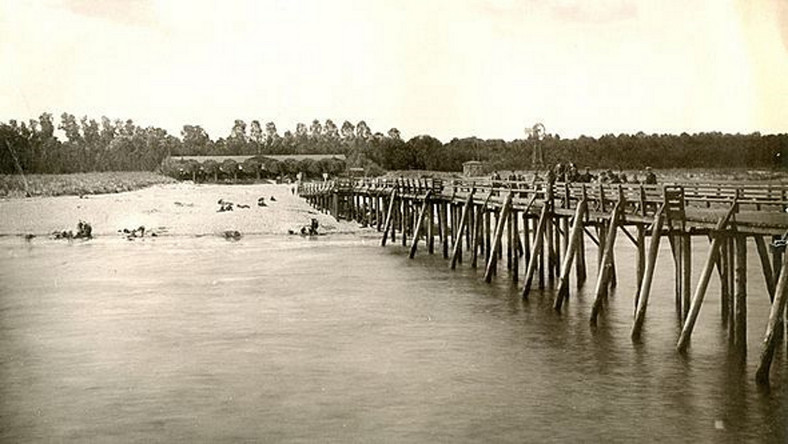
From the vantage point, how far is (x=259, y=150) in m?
176

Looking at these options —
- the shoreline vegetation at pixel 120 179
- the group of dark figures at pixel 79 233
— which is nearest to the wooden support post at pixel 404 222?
the shoreline vegetation at pixel 120 179

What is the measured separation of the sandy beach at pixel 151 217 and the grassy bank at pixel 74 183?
84 cm

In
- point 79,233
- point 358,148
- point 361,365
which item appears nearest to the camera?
point 361,365

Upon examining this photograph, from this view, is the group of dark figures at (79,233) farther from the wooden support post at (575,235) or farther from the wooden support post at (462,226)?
the wooden support post at (575,235)

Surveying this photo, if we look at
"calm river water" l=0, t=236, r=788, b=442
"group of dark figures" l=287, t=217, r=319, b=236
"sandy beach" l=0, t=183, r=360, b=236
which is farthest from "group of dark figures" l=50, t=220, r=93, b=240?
"calm river water" l=0, t=236, r=788, b=442

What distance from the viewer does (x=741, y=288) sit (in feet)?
66.0

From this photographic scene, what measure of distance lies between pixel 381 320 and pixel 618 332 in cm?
667

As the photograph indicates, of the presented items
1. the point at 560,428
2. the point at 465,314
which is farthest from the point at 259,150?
the point at 560,428

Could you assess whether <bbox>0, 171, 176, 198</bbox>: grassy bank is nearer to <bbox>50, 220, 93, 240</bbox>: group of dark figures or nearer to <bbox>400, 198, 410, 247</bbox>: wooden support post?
<bbox>50, 220, 93, 240</bbox>: group of dark figures

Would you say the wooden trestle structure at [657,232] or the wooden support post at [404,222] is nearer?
the wooden trestle structure at [657,232]

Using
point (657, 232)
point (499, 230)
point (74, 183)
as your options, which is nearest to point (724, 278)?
point (657, 232)

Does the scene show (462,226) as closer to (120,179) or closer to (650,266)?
(650,266)

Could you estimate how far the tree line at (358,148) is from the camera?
58.8 m

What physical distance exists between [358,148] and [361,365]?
438 ft
